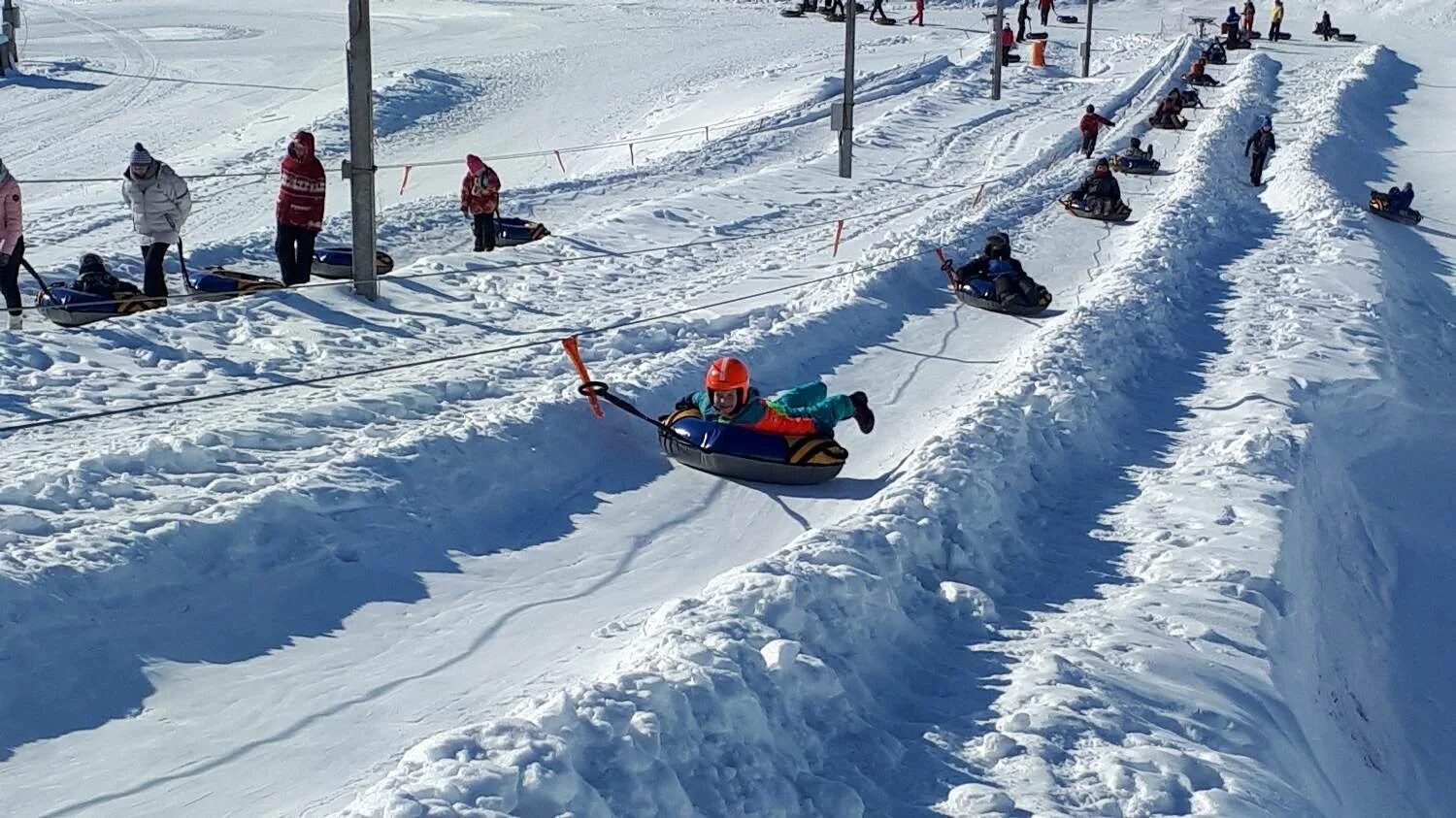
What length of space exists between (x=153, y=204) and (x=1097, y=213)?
15.8m

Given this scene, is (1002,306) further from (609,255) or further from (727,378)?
(727,378)

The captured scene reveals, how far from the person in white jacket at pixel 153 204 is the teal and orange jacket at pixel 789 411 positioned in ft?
21.4

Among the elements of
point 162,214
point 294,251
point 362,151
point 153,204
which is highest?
point 362,151

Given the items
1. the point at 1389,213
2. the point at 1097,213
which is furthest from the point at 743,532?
the point at 1389,213

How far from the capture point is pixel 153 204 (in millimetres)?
15367

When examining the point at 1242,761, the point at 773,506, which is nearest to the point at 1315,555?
the point at 773,506

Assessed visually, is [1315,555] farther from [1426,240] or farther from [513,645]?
[1426,240]

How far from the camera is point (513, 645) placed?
8.70m

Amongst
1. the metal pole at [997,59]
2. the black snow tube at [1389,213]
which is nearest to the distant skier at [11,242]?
the black snow tube at [1389,213]

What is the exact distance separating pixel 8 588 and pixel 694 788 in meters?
4.03

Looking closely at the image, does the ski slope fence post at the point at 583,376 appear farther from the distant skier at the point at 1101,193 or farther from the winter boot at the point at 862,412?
the distant skier at the point at 1101,193

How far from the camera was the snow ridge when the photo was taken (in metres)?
6.34

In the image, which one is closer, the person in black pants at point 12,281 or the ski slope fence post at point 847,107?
the person in black pants at point 12,281

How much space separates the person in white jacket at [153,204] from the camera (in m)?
15.3
